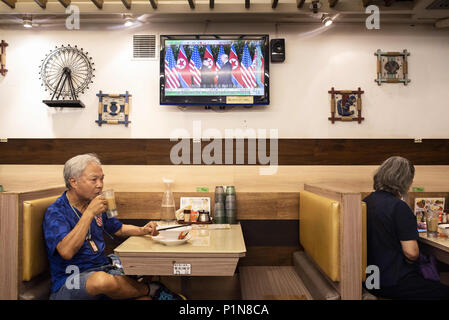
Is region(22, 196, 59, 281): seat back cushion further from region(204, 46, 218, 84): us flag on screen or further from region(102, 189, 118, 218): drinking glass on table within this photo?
region(204, 46, 218, 84): us flag on screen

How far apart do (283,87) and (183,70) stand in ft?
3.40

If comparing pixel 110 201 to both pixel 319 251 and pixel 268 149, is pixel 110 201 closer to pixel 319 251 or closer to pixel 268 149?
pixel 319 251

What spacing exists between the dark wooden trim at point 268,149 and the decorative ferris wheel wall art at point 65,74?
515mm

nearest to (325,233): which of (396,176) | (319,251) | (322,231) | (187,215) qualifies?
(322,231)

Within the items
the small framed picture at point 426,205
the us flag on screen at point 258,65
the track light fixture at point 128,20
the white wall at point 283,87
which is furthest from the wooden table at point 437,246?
the track light fixture at point 128,20

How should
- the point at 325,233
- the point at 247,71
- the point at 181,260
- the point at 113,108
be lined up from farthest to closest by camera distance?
the point at 113,108 < the point at 247,71 < the point at 325,233 < the point at 181,260

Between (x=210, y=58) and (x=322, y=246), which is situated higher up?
(x=210, y=58)

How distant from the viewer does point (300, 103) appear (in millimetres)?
3363

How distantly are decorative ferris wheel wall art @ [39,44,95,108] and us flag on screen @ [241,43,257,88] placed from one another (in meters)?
1.55

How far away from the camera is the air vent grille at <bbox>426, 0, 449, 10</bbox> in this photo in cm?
292

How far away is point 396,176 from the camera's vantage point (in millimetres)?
2291

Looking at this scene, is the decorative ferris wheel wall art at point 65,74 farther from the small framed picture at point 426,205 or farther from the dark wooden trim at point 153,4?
the small framed picture at point 426,205

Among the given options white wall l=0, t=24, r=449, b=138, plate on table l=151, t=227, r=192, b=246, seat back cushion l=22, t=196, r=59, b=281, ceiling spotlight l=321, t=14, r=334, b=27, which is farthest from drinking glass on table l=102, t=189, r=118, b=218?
ceiling spotlight l=321, t=14, r=334, b=27

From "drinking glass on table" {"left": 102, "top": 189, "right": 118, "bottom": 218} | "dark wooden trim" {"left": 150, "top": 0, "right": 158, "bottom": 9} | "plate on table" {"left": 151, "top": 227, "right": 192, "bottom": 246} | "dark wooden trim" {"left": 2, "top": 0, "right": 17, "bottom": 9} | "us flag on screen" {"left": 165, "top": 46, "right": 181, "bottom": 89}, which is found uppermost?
"dark wooden trim" {"left": 2, "top": 0, "right": 17, "bottom": 9}
